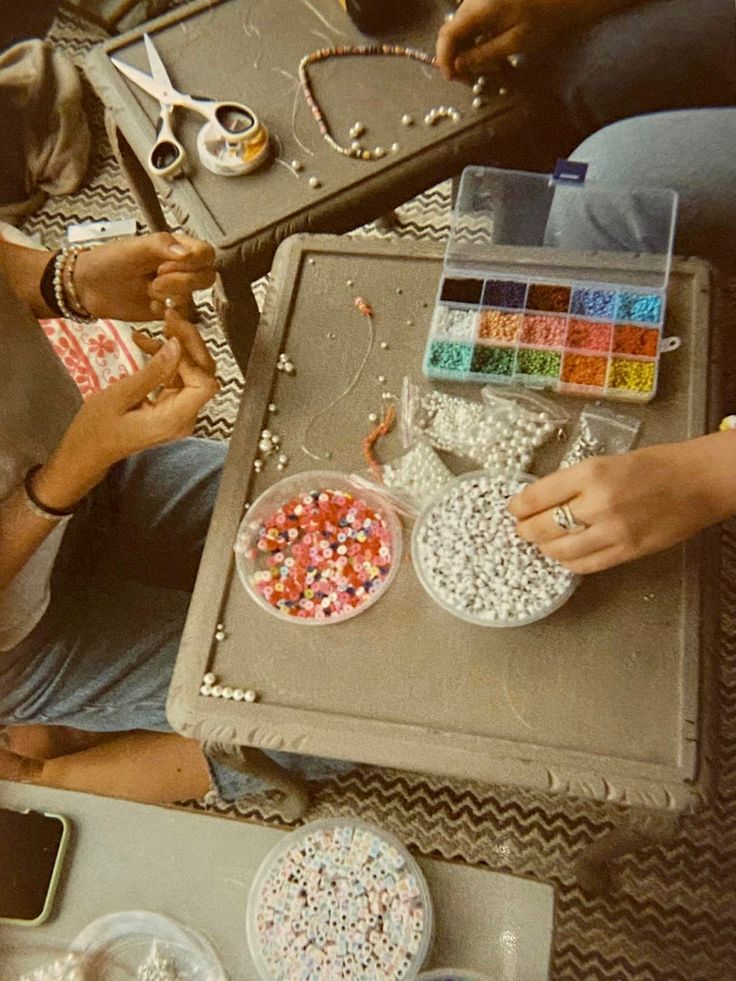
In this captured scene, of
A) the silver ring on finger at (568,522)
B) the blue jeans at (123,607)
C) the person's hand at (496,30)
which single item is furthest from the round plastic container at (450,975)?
the person's hand at (496,30)

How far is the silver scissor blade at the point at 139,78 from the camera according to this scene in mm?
1153

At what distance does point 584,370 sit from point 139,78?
78 centimetres

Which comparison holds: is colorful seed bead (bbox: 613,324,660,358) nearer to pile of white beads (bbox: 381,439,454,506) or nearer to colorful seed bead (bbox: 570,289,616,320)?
colorful seed bead (bbox: 570,289,616,320)

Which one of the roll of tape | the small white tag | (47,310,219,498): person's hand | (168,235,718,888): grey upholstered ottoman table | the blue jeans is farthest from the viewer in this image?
the small white tag

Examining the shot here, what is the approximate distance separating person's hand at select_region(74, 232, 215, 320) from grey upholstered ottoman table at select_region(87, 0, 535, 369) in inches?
6.2

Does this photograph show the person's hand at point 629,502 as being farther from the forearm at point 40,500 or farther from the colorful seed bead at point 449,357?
the forearm at point 40,500

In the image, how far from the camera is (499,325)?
869mm

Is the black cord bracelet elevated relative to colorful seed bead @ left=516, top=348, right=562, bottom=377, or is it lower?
elevated

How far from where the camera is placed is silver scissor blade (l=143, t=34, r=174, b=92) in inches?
45.4

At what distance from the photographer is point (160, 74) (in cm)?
116

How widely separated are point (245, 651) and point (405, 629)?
0.49 ft

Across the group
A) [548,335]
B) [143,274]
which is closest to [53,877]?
[143,274]

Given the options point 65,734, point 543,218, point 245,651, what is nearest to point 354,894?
point 245,651

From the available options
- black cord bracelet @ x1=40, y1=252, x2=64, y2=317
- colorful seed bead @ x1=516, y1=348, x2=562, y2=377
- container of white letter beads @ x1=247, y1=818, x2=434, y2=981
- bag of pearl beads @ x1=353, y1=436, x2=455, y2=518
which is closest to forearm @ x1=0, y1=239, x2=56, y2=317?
black cord bracelet @ x1=40, y1=252, x2=64, y2=317
